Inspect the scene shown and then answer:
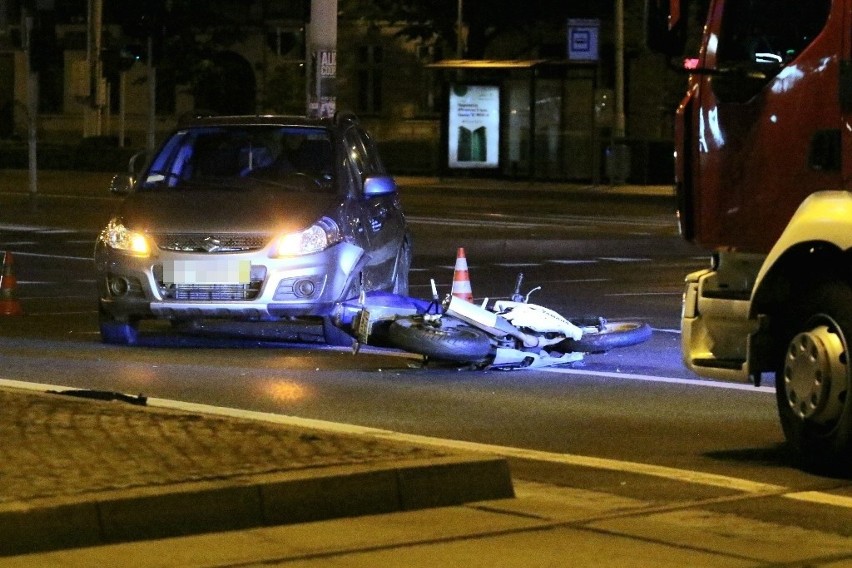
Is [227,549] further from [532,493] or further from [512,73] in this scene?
[512,73]

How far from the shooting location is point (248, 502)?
7.68 meters

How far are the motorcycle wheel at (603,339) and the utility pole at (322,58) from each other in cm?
724

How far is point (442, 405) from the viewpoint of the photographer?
11.6 metres

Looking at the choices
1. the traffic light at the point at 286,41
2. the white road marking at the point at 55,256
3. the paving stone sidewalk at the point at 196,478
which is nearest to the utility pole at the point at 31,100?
the white road marking at the point at 55,256

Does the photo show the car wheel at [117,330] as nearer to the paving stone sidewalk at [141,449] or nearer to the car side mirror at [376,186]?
the car side mirror at [376,186]

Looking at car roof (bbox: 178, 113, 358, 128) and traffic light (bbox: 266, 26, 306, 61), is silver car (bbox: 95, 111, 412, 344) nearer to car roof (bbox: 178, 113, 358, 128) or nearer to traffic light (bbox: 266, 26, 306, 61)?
car roof (bbox: 178, 113, 358, 128)

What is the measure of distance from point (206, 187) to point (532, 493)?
277 inches

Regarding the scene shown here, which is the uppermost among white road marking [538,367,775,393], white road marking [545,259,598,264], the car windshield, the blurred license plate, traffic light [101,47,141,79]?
traffic light [101,47,141,79]

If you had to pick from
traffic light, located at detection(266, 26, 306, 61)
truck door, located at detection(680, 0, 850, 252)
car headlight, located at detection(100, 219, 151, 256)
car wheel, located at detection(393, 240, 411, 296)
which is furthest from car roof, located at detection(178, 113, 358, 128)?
traffic light, located at detection(266, 26, 306, 61)

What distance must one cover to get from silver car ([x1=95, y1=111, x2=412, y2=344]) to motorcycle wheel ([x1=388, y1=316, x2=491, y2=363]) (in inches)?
58.9

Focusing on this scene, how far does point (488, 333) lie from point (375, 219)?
8.73 feet

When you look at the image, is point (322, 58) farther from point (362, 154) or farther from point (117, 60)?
point (117, 60)

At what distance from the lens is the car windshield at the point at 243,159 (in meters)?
15.3

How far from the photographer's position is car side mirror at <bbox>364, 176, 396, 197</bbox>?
15250 millimetres
